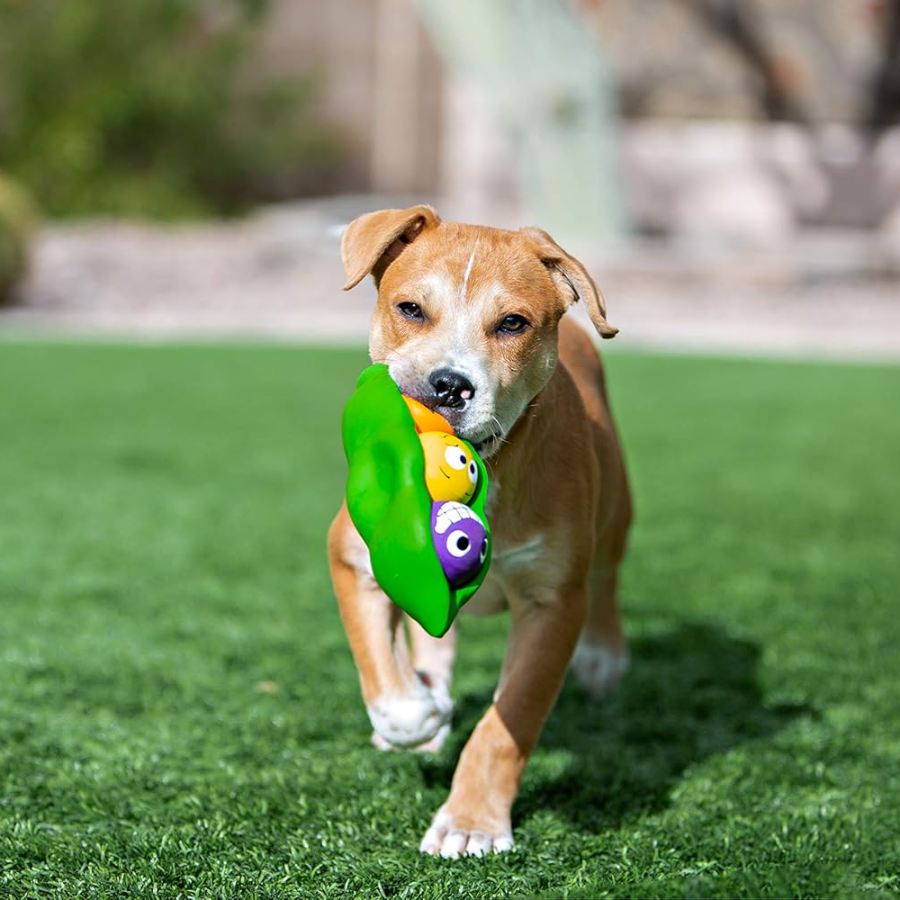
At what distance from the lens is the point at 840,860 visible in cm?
294

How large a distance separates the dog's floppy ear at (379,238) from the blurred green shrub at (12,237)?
1124 cm

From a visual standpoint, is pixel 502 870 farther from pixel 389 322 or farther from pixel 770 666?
pixel 770 666

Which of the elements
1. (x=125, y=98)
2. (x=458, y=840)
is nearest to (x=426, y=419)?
(x=458, y=840)

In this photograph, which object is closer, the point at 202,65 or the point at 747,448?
the point at 747,448

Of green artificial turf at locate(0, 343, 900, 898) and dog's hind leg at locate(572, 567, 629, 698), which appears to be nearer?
green artificial turf at locate(0, 343, 900, 898)

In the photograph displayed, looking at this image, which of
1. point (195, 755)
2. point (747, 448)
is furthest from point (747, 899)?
point (747, 448)

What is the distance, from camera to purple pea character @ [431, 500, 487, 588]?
265 centimetres

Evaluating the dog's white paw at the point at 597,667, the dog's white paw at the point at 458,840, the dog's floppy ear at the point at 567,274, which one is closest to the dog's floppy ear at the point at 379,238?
the dog's floppy ear at the point at 567,274

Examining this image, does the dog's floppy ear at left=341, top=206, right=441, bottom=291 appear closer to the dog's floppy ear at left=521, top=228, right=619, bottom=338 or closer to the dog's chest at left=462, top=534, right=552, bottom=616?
the dog's floppy ear at left=521, top=228, right=619, bottom=338

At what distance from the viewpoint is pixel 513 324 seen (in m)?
3.17

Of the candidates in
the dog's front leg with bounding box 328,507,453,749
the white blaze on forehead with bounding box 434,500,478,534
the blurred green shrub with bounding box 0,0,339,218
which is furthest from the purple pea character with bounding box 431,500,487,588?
the blurred green shrub with bounding box 0,0,339,218

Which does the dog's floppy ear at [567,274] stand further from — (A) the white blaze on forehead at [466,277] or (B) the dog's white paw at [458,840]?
(B) the dog's white paw at [458,840]

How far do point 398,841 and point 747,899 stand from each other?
31.0 inches

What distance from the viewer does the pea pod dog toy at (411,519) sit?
2.65 m
